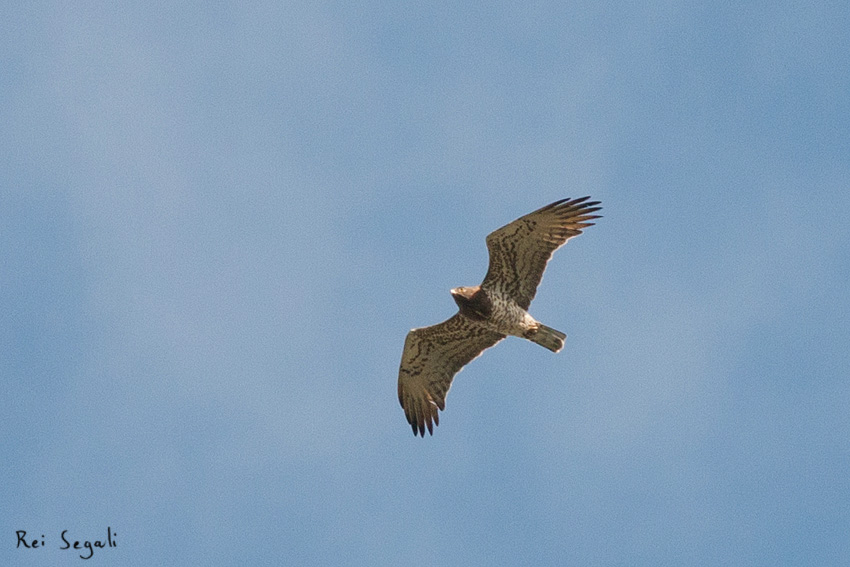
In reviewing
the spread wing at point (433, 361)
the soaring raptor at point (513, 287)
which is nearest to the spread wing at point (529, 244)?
the soaring raptor at point (513, 287)

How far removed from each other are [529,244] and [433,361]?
2.47 meters

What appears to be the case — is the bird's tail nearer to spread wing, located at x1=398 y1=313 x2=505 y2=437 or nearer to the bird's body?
the bird's body

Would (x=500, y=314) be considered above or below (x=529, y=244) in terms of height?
below

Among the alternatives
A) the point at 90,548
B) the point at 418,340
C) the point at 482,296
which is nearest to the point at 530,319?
the point at 482,296

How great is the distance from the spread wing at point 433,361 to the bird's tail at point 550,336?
0.85 metres

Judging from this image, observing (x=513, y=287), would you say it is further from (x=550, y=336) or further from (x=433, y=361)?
(x=433, y=361)

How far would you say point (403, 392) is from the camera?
1571cm

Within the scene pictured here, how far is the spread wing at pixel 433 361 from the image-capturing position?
15.1 m

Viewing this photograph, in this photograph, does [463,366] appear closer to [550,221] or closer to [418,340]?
[418,340]

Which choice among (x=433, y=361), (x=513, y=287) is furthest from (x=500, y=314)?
(x=433, y=361)

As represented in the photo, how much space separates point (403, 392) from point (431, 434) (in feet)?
2.64

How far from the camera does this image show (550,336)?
14.5m

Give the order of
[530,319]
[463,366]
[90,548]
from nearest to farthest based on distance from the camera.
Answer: [90,548] < [530,319] < [463,366]

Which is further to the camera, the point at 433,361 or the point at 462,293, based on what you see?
the point at 433,361
